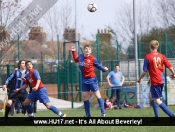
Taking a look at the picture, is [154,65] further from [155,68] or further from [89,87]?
[89,87]

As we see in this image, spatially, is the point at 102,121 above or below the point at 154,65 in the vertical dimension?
below

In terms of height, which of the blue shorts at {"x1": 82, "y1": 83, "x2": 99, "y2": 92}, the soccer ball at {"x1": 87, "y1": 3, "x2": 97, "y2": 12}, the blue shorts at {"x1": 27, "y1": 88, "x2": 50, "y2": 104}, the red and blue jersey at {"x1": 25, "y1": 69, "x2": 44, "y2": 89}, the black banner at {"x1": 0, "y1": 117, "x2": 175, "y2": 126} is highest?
the soccer ball at {"x1": 87, "y1": 3, "x2": 97, "y2": 12}

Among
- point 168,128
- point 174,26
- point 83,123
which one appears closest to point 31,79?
point 83,123

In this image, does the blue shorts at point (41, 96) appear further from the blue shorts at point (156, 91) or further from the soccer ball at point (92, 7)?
the soccer ball at point (92, 7)

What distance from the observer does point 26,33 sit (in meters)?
28.0

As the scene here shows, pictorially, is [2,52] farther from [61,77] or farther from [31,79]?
[31,79]

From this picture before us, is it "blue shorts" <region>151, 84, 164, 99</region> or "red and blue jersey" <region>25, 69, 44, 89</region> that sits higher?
"red and blue jersey" <region>25, 69, 44, 89</region>

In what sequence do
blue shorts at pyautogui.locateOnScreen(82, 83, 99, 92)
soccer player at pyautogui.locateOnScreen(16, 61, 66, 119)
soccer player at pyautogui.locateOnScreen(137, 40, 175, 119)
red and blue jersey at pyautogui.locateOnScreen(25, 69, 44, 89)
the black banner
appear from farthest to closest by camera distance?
blue shorts at pyautogui.locateOnScreen(82, 83, 99, 92) < red and blue jersey at pyautogui.locateOnScreen(25, 69, 44, 89) < soccer player at pyautogui.locateOnScreen(16, 61, 66, 119) < soccer player at pyautogui.locateOnScreen(137, 40, 175, 119) < the black banner

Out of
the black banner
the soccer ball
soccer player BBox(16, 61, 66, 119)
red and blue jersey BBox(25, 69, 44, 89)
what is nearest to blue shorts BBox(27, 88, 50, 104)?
soccer player BBox(16, 61, 66, 119)

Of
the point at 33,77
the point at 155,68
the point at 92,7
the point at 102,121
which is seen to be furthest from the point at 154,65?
the point at 92,7

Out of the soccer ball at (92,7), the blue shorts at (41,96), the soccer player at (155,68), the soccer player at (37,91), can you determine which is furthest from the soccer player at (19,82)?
the soccer ball at (92,7)

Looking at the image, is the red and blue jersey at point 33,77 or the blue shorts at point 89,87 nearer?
the red and blue jersey at point 33,77

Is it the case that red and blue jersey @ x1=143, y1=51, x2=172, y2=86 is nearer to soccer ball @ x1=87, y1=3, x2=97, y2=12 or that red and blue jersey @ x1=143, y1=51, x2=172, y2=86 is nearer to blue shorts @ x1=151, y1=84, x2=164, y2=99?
blue shorts @ x1=151, y1=84, x2=164, y2=99

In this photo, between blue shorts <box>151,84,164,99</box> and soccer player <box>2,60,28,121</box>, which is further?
soccer player <box>2,60,28,121</box>
